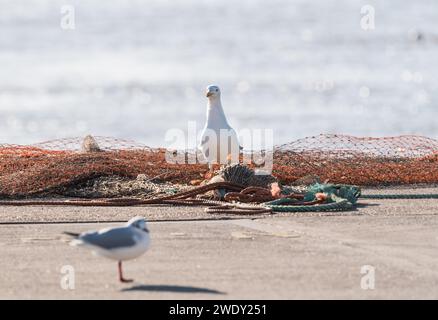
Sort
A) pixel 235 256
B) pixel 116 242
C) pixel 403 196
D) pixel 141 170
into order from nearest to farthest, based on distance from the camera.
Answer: pixel 116 242
pixel 235 256
pixel 403 196
pixel 141 170

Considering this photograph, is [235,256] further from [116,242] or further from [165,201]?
[165,201]

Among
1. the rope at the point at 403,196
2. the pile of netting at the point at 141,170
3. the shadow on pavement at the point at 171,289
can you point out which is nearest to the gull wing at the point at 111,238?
the shadow on pavement at the point at 171,289

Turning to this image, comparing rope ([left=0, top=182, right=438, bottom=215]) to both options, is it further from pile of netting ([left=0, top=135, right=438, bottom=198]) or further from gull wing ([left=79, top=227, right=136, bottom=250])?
gull wing ([left=79, top=227, right=136, bottom=250])

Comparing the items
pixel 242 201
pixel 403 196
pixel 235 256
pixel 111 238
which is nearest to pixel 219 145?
pixel 242 201

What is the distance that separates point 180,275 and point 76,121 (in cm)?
2505

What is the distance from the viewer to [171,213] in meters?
11.0

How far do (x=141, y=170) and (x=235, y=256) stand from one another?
5.17m

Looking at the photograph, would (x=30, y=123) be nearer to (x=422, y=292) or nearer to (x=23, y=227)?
(x=23, y=227)

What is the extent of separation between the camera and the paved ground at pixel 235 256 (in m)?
7.28

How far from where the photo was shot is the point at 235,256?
843 cm

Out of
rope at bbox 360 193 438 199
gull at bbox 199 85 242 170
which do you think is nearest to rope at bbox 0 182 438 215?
rope at bbox 360 193 438 199

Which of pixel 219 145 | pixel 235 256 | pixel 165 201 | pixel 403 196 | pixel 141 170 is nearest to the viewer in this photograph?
pixel 235 256

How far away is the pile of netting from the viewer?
500 inches

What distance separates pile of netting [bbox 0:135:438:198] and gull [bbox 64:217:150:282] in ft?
16.6
